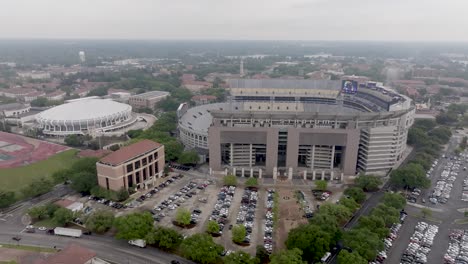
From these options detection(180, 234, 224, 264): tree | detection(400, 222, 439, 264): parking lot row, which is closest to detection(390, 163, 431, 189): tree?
detection(400, 222, 439, 264): parking lot row

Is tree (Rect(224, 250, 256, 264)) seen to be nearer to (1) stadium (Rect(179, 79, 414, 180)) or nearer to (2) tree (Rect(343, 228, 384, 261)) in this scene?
(2) tree (Rect(343, 228, 384, 261))

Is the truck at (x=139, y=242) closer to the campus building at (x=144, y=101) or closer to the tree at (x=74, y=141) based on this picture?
the tree at (x=74, y=141)

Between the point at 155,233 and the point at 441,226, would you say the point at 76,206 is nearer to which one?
the point at 155,233

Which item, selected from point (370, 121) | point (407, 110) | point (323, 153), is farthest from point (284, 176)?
point (407, 110)

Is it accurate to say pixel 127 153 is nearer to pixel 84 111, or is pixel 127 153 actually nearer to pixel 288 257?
pixel 288 257

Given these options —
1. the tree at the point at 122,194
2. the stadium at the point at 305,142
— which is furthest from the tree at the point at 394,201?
the tree at the point at 122,194

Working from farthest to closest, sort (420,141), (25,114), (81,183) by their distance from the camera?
(25,114)
(420,141)
(81,183)
